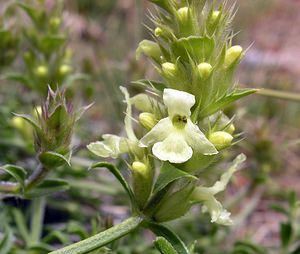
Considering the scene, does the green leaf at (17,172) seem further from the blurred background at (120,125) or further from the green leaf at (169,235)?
the green leaf at (169,235)

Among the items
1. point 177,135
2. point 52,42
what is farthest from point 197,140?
point 52,42

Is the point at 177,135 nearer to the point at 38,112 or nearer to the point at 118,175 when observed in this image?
the point at 118,175

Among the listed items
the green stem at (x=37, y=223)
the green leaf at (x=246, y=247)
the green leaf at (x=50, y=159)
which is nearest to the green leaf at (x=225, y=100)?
the green leaf at (x=50, y=159)

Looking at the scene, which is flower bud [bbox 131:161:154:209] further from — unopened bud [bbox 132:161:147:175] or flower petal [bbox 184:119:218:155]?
flower petal [bbox 184:119:218:155]

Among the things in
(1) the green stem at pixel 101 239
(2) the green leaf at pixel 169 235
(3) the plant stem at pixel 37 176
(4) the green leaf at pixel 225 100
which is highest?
(4) the green leaf at pixel 225 100

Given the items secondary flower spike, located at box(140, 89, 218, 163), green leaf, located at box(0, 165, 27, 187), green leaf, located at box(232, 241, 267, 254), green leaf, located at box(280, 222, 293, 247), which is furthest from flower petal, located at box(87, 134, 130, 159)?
green leaf, located at box(280, 222, 293, 247)

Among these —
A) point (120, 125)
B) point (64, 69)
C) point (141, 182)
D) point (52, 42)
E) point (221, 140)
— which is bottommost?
point (120, 125)

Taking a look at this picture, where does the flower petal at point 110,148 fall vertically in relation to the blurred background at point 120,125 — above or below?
above
